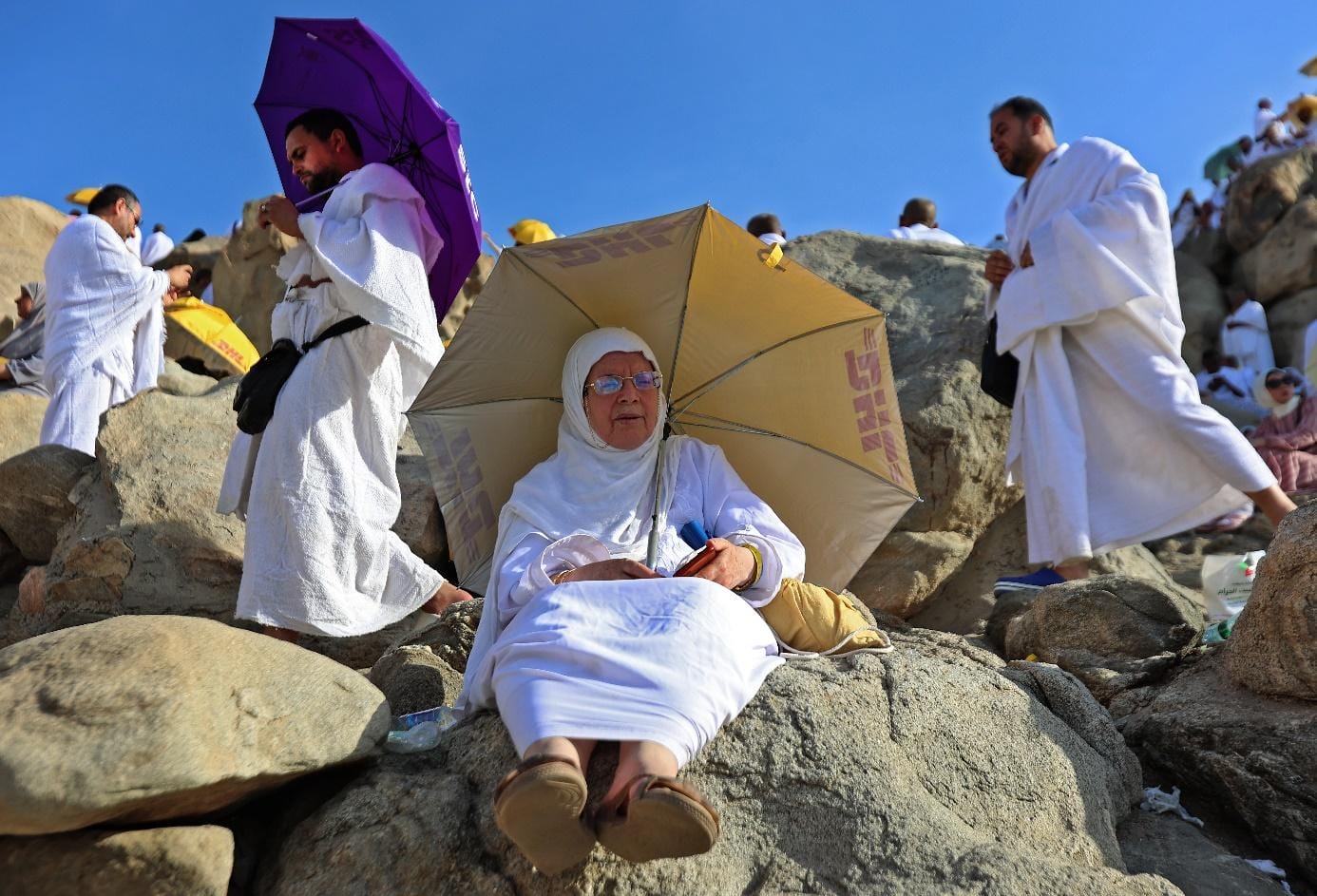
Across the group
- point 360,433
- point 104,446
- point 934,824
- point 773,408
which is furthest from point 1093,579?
point 104,446

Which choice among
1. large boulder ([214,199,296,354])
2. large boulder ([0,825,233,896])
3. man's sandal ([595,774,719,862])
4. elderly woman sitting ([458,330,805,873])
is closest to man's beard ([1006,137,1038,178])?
elderly woman sitting ([458,330,805,873])

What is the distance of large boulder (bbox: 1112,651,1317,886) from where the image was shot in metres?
3.10

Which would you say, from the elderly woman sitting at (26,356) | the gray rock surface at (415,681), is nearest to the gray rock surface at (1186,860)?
the gray rock surface at (415,681)

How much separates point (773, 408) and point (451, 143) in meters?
1.72

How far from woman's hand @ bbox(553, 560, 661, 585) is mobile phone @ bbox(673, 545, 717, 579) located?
90 mm

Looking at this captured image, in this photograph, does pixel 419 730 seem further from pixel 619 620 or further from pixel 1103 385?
pixel 1103 385

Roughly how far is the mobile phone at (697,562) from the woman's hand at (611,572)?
0.30ft

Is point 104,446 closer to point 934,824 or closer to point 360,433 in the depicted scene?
point 360,433

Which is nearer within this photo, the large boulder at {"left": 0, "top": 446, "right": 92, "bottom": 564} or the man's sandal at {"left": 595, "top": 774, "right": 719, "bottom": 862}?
the man's sandal at {"left": 595, "top": 774, "right": 719, "bottom": 862}

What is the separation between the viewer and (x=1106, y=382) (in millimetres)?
5754

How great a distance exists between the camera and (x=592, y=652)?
8.41 feet

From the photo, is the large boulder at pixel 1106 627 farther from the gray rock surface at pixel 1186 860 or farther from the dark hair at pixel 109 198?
the dark hair at pixel 109 198

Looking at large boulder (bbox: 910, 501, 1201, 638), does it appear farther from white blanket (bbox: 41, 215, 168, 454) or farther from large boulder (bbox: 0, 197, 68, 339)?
large boulder (bbox: 0, 197, 68, 339)

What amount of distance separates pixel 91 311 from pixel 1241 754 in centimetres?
674
